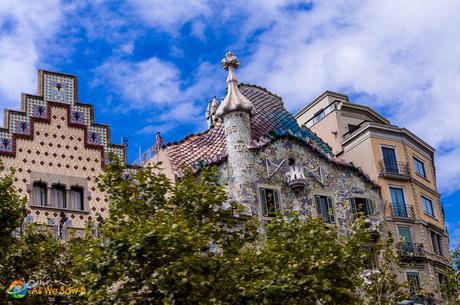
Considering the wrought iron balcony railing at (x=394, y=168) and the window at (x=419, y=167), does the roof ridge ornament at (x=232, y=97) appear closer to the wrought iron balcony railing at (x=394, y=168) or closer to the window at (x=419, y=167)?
the wrought iron balcony railing at (x=394, y=168)

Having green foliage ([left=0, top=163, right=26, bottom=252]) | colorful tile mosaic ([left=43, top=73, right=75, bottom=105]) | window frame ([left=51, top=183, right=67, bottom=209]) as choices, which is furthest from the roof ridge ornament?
green foliage ([left=0, top=163, right=26, bottom=252])

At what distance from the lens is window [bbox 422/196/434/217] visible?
37.5 meters

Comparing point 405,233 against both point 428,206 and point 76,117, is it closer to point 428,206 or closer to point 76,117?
point 428,206

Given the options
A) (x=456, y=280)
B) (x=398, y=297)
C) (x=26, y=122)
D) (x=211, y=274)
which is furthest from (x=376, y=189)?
(x=211, y=274)

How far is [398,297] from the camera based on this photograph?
23031 millimetres

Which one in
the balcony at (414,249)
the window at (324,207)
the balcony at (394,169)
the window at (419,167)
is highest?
the window at (419,167)

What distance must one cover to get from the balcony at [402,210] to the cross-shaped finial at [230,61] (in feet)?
29.1

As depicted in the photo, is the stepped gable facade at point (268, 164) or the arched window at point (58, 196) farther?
the stepped gable facade at point (268, 164)

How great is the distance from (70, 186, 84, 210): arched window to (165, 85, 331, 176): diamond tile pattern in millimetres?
5268

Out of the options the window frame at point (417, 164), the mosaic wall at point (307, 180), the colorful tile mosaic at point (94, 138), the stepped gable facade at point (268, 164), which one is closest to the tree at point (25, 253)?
the colorful tile mosaic at point (94, 138)

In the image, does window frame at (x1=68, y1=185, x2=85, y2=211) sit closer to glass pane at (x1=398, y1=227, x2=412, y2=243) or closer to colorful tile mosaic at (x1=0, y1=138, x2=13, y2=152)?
colorful tile mosaic at (x1=0, y1=138, x2=13, y2=152)

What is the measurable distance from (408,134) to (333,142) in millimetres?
3405

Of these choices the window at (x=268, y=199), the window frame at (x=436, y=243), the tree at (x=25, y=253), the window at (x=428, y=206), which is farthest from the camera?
the window at (x=428, y=206)

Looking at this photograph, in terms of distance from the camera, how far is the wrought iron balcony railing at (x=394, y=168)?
36.2 metres
